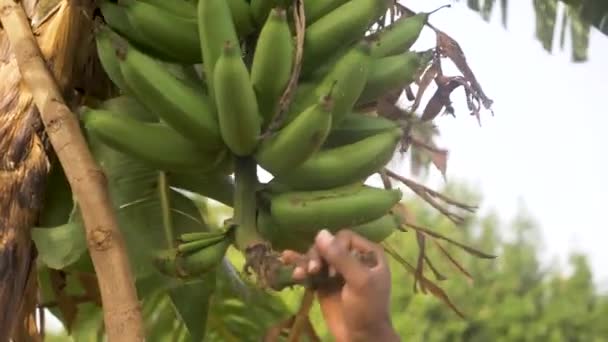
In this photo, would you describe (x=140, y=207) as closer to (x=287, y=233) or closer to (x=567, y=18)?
(x=287, y=233)

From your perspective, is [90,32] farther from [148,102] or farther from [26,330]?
[26,330]

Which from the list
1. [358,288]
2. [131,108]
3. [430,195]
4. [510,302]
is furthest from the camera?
[510,302]

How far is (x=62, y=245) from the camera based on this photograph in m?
0.65

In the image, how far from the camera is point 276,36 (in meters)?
0.59

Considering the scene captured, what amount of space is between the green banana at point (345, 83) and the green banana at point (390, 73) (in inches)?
1.8

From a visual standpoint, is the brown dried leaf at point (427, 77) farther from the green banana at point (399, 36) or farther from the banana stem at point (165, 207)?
the banana stem at point (165, 207)

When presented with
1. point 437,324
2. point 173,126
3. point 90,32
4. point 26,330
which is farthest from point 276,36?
point 437,324

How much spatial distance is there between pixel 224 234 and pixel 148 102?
103 millimetres

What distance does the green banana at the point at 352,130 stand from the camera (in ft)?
2.16

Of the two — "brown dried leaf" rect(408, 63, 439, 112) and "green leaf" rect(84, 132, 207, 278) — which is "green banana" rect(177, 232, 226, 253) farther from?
"brown dried leaf" rect(408, 63, 439, 112)

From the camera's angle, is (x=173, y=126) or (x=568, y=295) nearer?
(x=173, y=126)

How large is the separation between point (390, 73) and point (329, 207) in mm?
131

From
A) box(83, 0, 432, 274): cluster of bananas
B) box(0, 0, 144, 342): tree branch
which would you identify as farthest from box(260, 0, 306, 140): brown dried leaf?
box(0, 0, 144, 342): tree branch

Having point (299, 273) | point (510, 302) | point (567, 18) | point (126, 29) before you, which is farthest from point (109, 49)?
point (510, 302)
